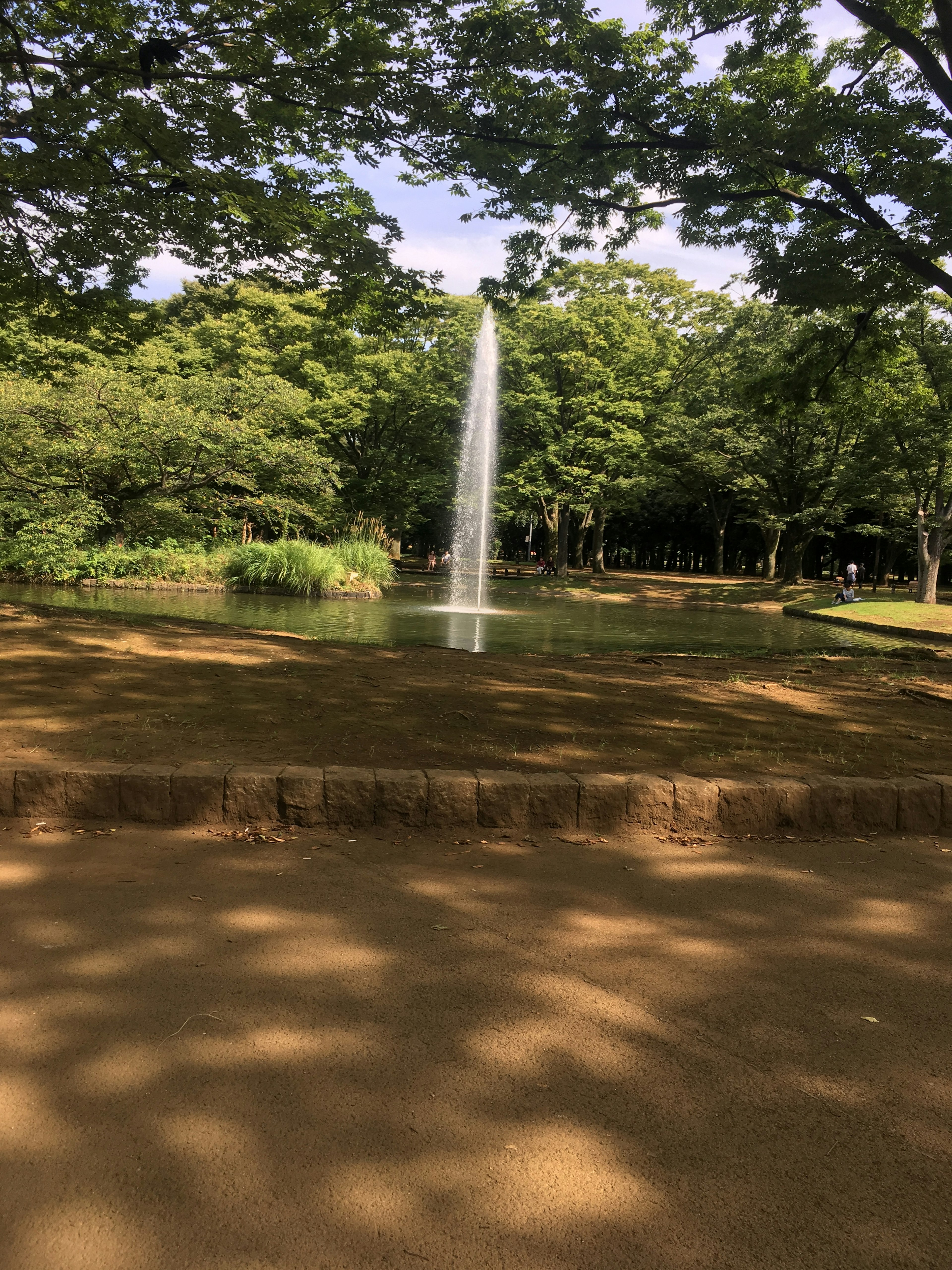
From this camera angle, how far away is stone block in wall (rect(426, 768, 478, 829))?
13.0 ft

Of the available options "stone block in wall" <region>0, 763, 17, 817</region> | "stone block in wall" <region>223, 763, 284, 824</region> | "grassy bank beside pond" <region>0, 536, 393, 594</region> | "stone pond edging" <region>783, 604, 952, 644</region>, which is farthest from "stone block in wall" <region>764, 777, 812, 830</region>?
"grassy bank beside pond" <region>0, 536, 393, 594</region>

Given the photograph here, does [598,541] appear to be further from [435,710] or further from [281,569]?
[435,710]

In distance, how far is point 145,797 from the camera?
12.7 ft

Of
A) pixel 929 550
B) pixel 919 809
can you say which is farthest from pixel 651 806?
pixel 929 550

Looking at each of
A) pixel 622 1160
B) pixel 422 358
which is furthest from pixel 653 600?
pixel 622 1160

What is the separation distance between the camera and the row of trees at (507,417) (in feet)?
46.0

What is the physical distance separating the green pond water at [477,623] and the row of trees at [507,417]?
2.84 m

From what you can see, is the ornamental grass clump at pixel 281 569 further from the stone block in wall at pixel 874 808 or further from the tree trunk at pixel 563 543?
the stone block in wall at pixel 874 808

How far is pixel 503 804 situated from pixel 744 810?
3.97 ft

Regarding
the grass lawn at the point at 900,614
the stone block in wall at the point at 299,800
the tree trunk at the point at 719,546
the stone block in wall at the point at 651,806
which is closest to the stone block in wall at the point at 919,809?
the stone block in wall at the point at 651,806

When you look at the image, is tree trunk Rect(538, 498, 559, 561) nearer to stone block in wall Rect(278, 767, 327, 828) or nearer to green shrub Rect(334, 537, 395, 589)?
green shrub Rect(334, 537, 395, 589)

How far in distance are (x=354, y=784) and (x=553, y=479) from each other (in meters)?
32.9

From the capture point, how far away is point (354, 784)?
12.9 feet

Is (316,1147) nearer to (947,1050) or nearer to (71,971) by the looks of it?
(71,971)
